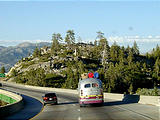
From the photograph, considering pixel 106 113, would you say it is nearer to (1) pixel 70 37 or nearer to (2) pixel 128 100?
(2) pixel 128 100

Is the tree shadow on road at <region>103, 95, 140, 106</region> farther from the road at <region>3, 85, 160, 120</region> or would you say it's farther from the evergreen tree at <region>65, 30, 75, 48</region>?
the evergreen tree at <region>65, 30, 75, 48</region>

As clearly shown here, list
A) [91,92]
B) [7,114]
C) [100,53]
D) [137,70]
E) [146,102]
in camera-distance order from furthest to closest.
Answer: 1. [100,53]
2. [137,70]
3. [146,102]
4. [91,92]
5. [7,114]

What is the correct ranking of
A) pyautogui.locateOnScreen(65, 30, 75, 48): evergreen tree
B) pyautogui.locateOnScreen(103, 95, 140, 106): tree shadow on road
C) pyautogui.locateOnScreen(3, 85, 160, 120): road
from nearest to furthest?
pyautogui.locateOnScreen(3, 85, 160, 120): road, pyautogui.locateOnScreen(103, 95, 140, 106): tree shadow on road, pyautogui.locateOnScreen(65, 30, 75, 48): evergreen tree

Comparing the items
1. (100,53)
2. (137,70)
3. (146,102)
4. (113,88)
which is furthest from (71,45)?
(146,102)

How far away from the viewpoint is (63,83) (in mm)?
123062

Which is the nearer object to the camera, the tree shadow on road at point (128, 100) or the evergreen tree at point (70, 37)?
the tree shadow on road at point (128, 100)

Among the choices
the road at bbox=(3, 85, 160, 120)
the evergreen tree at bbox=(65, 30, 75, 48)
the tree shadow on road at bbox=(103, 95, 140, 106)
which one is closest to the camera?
the road at bbox=(3, 85, 160, 120)

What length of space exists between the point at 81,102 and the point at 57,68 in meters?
116

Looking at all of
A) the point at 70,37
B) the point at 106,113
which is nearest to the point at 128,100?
the point at 106,113

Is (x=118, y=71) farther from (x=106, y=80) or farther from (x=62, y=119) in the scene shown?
(x=62, y=119)

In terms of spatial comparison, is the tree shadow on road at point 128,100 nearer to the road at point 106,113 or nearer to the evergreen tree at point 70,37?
the road at point 106,113

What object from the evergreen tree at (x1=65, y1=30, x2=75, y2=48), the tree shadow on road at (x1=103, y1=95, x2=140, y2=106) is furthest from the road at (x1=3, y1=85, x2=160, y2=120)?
the evergreen tree at (x1=65, y1=30, x2=75, y2=48)

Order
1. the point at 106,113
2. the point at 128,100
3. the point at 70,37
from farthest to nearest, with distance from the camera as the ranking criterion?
the point at 70,37 < the point at 128,100 < the point at 106,113

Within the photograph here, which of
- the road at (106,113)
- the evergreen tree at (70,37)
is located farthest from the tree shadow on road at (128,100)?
the evergreen tree at (70,37)
